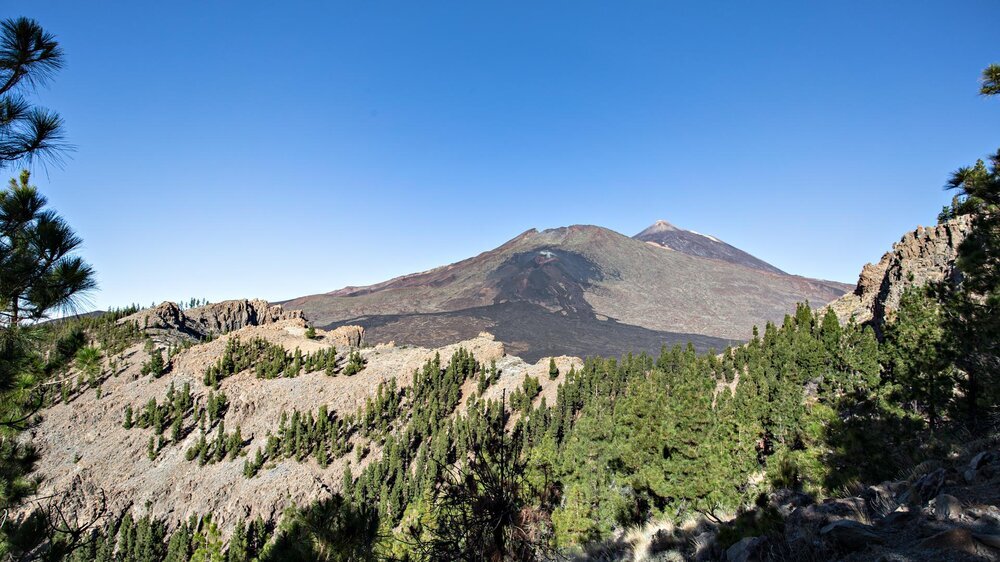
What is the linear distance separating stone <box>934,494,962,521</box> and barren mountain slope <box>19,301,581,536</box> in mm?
32605

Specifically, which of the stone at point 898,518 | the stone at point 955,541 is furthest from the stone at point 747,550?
the stone at point 955,541

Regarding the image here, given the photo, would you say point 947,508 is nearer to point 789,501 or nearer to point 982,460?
point 982,460

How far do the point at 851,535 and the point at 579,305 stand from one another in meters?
147

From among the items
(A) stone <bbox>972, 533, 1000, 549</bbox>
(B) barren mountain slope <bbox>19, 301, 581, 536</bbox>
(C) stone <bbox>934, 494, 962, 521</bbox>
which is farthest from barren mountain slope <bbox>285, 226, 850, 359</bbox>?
(A) stone <bbox>972, 533, 1000, 549</bbox>

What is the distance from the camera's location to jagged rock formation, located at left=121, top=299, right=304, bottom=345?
6162cm

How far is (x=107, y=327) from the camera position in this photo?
183 feet

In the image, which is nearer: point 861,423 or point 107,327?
point 861,423

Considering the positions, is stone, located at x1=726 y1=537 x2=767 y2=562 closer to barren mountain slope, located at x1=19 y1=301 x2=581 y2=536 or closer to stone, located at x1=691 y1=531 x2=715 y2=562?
stone, located at x1=691 y1=531 x2=715 y2=562

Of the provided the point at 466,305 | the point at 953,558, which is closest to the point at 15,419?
the point at 953,558

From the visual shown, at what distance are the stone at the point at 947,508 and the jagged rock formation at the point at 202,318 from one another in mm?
68559

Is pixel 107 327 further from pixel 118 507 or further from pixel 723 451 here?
pixel 723 451

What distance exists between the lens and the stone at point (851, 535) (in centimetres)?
470

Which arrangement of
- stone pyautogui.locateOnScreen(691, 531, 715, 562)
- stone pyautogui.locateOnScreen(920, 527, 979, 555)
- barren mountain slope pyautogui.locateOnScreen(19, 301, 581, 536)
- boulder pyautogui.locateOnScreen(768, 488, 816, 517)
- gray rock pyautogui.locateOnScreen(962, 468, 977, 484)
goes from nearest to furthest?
stone pyautogui.locateOnScreen(920, 527, 979, 555) < gray rock pyautogui.locateOnScreen(962, 468, 977, 484) < stone pyautogui.locateOnScreen(691, 531, 715, 562) < boulder pyautogui.locateOnScreen(768, 488, 816, 517) < barren mountain slope pyautogui.locateOnScreen(19, 301, 581, 536)

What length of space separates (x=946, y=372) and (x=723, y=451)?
955cm
